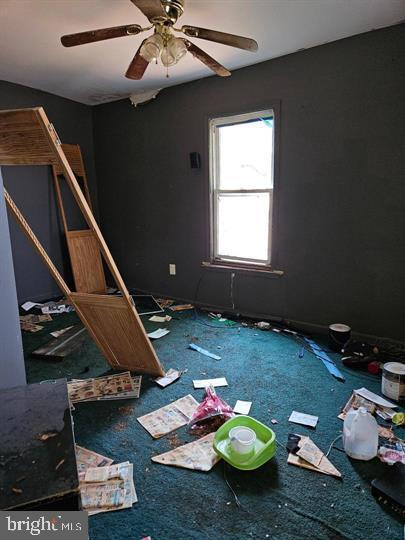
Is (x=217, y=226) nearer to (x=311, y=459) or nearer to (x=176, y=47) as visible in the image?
(x=176, y=47)

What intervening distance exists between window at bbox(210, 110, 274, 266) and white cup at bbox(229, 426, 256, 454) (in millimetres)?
1873

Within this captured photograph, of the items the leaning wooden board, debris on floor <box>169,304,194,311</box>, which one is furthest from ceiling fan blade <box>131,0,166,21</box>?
debris on floor <box>169,304,194,311</box>

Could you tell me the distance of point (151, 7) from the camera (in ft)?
5.30

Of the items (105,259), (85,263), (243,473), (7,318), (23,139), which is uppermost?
(23,139)

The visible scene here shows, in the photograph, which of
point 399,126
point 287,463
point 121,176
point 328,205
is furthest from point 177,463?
point 121,176

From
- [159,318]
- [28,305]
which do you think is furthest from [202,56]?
[28,305]

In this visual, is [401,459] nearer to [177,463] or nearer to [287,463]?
[287,463]

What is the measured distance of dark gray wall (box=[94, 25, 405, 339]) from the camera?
2465mm

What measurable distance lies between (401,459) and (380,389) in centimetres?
63

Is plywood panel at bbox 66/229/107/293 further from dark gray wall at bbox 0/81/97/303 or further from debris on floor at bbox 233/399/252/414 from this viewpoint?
debris on floor at bbox 233/399/252/414

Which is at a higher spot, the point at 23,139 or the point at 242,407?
the point at 23,139

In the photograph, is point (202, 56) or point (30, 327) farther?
point (30, 327)

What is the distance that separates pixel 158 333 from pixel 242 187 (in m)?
1.62

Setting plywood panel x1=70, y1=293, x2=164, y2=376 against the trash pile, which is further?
plywood panel x1=70, y1=293, x2=164, y2=376
